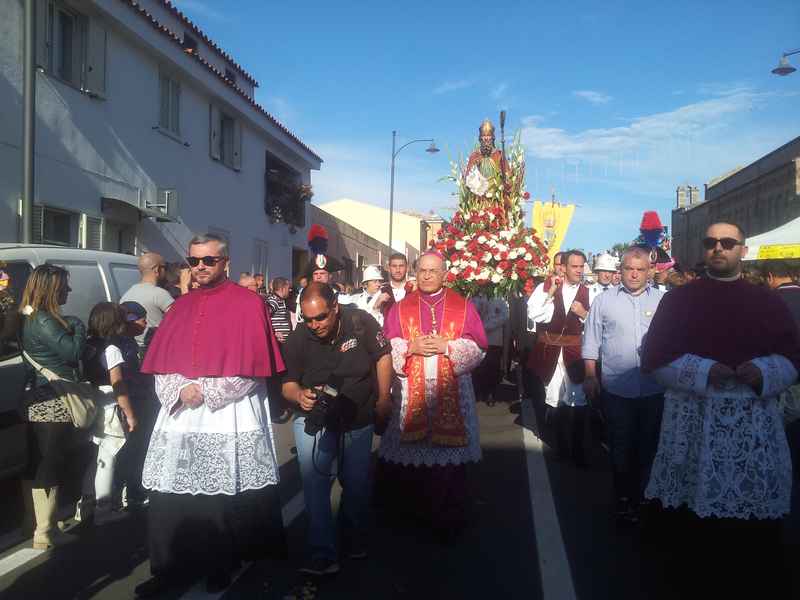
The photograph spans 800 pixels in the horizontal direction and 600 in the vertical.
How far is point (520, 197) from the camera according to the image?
9234mm

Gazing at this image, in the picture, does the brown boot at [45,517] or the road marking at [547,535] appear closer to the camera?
the road marking at [547,535]

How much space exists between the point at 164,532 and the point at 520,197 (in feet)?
21.3

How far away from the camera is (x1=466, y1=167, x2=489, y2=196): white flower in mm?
9125

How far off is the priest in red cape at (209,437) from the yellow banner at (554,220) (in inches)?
362

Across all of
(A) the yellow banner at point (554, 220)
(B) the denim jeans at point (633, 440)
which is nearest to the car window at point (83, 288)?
(B) the denim jeans at point (633, 440)

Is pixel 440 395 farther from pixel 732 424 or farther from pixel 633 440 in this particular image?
pixel 732 424

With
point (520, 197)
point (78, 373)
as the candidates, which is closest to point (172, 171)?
point (520, 197)

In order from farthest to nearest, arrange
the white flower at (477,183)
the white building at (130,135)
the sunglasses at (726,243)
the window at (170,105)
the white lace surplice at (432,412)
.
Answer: the window at (170,105), the white building at (130,135), the white flower at (477,183), the white lace surplice at (432,412), the sunglasses at (726,243)

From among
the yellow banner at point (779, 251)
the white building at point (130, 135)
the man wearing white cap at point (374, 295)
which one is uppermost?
the white building at point (130, 135)

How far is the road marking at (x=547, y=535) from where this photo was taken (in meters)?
4.16

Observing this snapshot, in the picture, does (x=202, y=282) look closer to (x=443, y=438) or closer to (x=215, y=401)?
(x=215, y=401)

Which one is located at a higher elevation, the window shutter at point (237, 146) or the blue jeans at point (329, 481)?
the window shutter at point (237, 146)

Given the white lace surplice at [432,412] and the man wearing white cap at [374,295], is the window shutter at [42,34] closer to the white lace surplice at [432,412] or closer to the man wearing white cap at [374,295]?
the man wearing white cap at [374,295]

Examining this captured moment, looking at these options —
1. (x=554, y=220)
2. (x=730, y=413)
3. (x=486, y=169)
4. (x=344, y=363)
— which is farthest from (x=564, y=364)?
(x=554, y=220)
